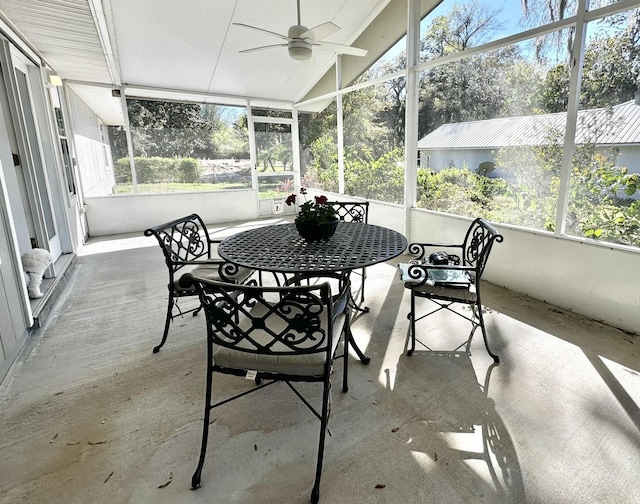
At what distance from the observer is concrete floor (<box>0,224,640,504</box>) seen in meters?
1.40

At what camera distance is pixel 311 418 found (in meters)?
1.77

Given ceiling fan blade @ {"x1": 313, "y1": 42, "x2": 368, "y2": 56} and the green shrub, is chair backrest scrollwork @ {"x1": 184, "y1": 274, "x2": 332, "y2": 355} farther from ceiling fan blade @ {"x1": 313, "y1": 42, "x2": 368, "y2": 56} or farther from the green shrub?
the green shrub

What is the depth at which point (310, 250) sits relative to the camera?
2.18 meters

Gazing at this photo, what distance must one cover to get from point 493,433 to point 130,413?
182 cm

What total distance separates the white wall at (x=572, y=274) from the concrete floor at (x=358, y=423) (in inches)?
7.4

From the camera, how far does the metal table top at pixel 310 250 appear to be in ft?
6.22

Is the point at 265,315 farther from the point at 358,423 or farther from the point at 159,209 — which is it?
the point at 159,209

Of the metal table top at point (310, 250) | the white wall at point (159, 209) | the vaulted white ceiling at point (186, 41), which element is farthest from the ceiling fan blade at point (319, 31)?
the white wall at point (159, 209)

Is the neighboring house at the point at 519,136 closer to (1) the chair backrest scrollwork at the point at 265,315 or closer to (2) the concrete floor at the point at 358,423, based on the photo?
(2) the concrete floor at the point at 358,423

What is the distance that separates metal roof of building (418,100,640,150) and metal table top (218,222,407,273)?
1.70 metres

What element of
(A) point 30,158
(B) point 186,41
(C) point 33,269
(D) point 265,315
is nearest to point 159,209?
(B) point 186,41

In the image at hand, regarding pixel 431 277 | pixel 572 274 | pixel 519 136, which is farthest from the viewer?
pixel 519 136

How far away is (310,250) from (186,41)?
4228mm

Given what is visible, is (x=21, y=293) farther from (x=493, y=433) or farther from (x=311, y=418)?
(x=493, y=433)
